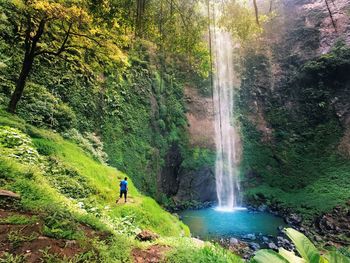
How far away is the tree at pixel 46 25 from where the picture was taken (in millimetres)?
6566

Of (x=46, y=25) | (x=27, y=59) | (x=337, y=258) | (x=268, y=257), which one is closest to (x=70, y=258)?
(x=268, y=257)

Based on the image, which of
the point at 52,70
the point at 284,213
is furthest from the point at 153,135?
the point at 284,213

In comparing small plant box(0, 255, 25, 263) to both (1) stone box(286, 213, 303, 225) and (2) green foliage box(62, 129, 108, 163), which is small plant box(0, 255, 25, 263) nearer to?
(2) green foliage box(62, 129, 108, 163)

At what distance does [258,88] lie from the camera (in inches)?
966

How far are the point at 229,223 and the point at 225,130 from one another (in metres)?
9.48

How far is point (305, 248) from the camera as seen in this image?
277 cm

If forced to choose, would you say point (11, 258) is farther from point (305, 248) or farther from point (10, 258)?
point (305, 248)

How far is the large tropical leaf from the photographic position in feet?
8.68

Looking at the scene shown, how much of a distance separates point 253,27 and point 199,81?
56.7ft

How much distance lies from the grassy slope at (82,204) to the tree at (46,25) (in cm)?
157

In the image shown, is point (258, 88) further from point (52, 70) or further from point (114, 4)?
point (114, 4)

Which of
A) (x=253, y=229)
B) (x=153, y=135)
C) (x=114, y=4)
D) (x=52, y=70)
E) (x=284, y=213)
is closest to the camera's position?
(x=114, y=4)

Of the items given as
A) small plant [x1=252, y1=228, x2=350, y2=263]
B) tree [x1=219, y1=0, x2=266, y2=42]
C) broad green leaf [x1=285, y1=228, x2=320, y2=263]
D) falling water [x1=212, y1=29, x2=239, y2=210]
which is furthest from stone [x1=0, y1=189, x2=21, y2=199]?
falling water [x1=212, y1=29, x2=239, y2=210]

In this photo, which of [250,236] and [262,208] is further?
[262,208]
